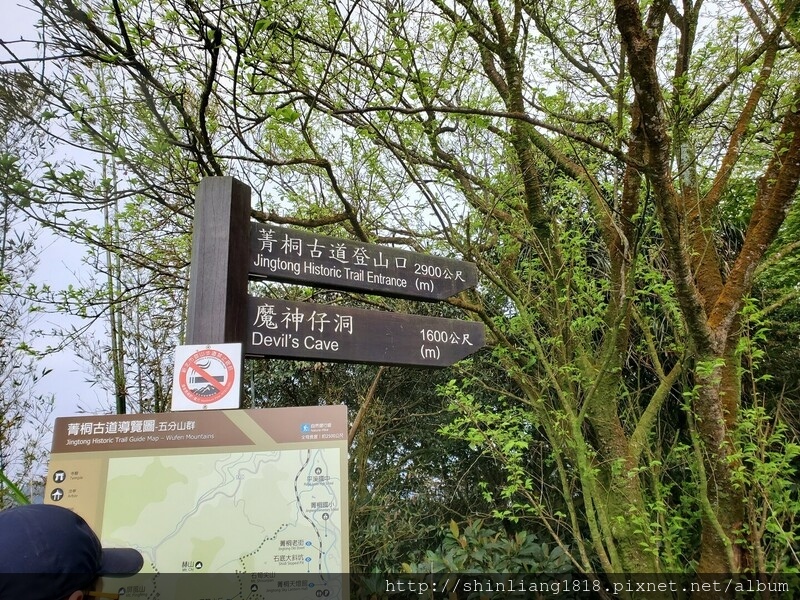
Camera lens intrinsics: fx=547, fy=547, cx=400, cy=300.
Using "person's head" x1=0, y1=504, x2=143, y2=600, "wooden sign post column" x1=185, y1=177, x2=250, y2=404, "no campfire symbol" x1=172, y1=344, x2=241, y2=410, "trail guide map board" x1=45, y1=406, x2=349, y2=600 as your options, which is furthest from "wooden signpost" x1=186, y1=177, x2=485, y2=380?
"person's head" x1=0, y1=504, x2=143, y2=600

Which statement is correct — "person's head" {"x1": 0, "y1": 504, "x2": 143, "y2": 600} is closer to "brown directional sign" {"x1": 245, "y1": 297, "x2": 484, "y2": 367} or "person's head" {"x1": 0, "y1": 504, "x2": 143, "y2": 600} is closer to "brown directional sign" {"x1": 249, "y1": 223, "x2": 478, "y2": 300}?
"brown directional sign" {"x1": 245, "y1": 297, "x2": 484, "y2": 367}

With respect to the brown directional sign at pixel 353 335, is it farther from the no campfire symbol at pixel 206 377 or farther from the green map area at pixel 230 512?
the green map area at pixel 230 512

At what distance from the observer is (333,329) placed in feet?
7.50

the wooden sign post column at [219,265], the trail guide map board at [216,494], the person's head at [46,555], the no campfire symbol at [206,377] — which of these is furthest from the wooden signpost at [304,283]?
the person's head at [46,555]

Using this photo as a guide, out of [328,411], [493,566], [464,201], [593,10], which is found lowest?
[493,566]

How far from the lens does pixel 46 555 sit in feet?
3.75

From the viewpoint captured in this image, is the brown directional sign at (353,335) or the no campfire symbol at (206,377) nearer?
the no campfire symbol at (206,377)

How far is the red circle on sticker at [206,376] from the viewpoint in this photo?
1846 millimetres

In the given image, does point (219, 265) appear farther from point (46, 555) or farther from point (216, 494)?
point (46, 555)

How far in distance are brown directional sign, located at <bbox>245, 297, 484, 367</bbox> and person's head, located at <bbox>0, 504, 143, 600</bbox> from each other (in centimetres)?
95

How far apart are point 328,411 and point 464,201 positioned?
277 centimetres

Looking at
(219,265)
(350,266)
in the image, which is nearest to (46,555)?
→ (219,265)

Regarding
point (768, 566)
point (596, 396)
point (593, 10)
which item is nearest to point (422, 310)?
point (596, 396)

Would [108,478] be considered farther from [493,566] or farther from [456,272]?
[493,566]
